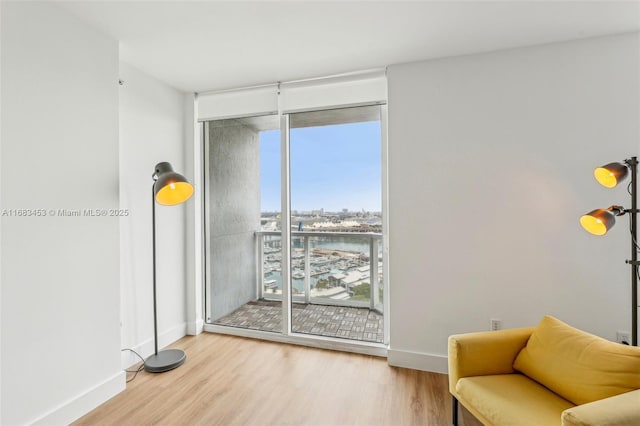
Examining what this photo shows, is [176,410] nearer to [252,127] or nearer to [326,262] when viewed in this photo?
[326,262]

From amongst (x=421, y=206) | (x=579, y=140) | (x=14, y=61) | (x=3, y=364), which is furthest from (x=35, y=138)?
(x=579, y=140)

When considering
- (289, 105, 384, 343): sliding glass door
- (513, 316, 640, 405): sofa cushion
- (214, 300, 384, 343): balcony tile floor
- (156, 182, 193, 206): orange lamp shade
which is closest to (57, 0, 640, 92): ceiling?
(289, 105, 384, 343): sliding glass door

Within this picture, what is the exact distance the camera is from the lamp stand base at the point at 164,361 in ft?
8.48

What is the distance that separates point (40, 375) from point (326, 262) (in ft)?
7.36

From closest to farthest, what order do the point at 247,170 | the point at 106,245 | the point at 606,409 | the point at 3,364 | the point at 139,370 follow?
the point at 606,409, the point at 3,364, the point at 106,245, the point at 139,370, the point at 247,170

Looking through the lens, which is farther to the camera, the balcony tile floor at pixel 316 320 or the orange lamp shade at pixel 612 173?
the balcony tile floor at pixel 316 320

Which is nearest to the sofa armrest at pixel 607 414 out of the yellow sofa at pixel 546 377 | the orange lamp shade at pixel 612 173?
the yellow sofa at pixel 546 377

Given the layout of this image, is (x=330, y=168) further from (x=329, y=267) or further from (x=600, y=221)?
(x=600, y=221)

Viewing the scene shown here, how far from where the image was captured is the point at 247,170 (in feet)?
11.1

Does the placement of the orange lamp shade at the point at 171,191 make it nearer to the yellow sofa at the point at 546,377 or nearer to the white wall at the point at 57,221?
the white wall at the point at 57,221

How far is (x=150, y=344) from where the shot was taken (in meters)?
2.88

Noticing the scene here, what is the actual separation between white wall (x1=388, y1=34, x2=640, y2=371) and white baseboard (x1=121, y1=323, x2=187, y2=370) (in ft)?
7.21

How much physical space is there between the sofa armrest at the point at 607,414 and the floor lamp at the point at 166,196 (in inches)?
102

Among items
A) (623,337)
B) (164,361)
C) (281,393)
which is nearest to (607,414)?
(623,337)
